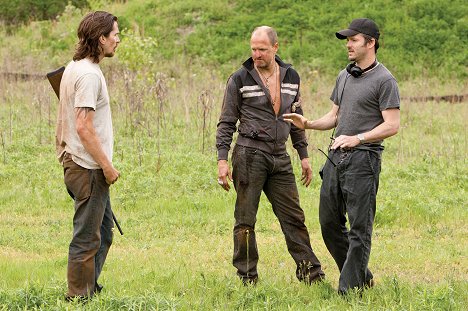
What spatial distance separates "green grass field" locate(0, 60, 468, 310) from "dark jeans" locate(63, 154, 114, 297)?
0.23 m

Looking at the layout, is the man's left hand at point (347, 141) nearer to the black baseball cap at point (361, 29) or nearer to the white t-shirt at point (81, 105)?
the black baseball cap at point (361, 29)

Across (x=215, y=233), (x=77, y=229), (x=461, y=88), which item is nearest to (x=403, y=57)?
(x=461, y=88)

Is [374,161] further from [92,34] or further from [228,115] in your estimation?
[92,34]

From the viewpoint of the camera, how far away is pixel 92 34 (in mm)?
6301

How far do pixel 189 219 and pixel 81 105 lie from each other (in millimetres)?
4169

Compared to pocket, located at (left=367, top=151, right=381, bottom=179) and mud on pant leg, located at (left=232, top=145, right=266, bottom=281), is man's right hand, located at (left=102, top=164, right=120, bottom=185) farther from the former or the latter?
pocket, located at (left=367, top=151, right=381, bottom=179)

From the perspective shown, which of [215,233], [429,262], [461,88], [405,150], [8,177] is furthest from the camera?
[461,88]

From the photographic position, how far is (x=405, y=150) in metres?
13.9

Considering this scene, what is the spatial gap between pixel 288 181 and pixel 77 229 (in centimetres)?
197

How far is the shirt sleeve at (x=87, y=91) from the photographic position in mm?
6109

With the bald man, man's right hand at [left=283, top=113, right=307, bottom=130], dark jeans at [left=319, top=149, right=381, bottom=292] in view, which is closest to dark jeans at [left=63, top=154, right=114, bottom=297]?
the bald man

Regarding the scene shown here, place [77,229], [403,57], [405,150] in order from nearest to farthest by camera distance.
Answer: [77,229] < [405,150] < [403,57]

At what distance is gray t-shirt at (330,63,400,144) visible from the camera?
6.74 m

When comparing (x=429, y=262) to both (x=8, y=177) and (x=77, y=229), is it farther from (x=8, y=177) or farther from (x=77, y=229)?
(x=8, y=177)
